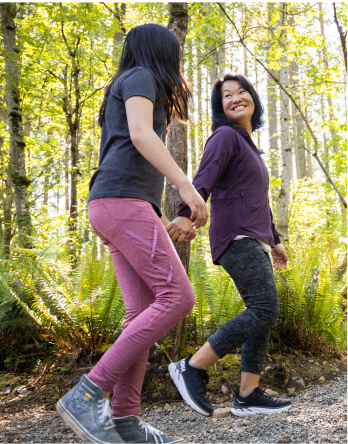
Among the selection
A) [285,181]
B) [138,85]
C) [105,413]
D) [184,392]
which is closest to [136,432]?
[105,413]

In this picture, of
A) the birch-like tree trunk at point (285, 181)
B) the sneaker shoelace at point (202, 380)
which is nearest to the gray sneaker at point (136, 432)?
the sneaker shoelace at point (202, 380)

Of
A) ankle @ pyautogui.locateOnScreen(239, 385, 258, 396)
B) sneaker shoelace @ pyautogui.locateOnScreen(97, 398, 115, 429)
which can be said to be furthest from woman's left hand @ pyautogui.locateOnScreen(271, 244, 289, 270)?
sneaker shoelace @ pyautogui.locateOnScreen(97, 398, 115, 429)

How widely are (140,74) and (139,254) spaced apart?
88cm

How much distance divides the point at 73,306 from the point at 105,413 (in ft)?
5.54

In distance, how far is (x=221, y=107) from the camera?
2920 millimetres

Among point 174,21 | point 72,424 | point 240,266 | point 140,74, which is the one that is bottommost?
point 72,424

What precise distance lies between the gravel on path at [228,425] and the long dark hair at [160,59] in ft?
6.29

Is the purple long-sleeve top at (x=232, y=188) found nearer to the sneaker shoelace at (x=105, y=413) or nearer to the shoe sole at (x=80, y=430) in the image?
→ the sneaker shoelace at (x=105, y=413)

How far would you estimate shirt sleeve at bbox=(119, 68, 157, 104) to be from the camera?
6.14 ft

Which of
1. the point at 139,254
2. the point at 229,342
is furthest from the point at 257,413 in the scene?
the point at 139,254

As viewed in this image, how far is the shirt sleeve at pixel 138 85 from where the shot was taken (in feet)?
6.14

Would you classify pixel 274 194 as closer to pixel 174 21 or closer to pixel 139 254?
pixel 174 21

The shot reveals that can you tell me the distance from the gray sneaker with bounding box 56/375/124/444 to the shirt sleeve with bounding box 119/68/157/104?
4.39ft

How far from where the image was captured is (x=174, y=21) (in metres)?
3.53
